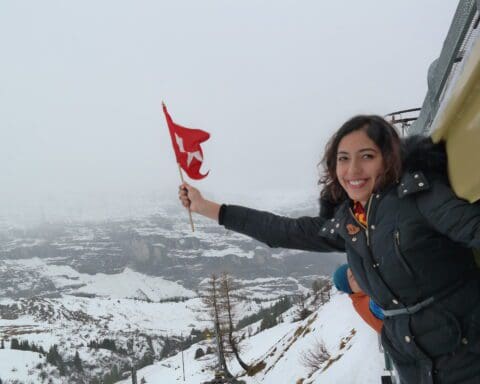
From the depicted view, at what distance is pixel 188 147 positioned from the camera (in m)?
3.73

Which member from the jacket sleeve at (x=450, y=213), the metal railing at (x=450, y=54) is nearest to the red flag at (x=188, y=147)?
the metal railing at (x=450, y=54)

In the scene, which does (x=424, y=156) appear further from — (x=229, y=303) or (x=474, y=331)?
(x=229, y=303)

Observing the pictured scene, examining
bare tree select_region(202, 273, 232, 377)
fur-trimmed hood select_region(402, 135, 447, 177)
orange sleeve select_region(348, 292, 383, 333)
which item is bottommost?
bare tree select_region(202, 273, 232, 377)

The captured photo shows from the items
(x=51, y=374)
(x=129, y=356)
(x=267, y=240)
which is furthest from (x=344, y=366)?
(x=129, y=356)

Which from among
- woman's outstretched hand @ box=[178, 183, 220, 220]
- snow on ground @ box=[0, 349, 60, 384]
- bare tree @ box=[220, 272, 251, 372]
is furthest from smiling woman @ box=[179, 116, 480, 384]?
snow on ground @ box=[0, 349, 60, 384]

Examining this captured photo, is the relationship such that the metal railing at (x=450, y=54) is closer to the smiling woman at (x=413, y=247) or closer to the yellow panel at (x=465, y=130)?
the yellow panel at (x=465, y=130)

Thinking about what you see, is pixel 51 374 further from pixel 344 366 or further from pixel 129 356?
pixel 344 366

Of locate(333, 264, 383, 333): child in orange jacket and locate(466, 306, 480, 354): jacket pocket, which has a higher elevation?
locate(466, 306, 480, 354): jacket pocket

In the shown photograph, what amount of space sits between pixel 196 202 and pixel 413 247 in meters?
1.66

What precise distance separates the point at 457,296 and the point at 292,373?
722 inches

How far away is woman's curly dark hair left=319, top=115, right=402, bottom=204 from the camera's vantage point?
6.48ft

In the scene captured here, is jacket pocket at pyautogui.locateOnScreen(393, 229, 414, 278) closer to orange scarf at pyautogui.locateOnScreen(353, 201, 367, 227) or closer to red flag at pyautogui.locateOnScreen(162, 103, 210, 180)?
orange scarf at pyautogui.locateOnScreen(353, 201, 367, 227)

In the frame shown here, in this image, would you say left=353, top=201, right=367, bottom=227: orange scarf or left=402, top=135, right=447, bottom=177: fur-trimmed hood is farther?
left=353, top=201, right=367, bottom=227: orange scarf

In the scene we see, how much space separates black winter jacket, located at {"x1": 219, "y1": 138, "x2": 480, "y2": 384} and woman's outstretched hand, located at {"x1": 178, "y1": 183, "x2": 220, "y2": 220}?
4.02 feet
